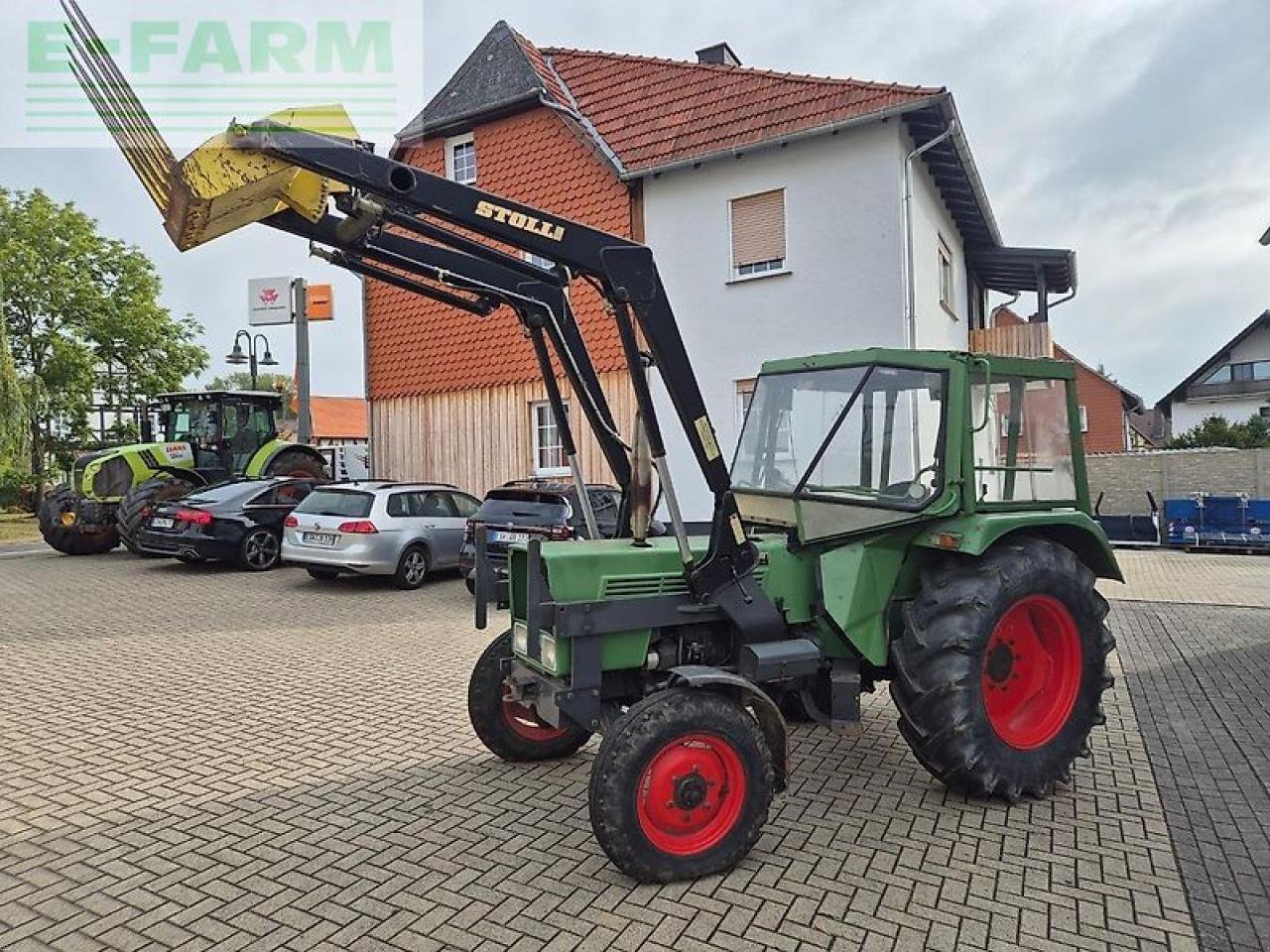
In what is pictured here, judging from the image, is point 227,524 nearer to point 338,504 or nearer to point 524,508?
point 338,504

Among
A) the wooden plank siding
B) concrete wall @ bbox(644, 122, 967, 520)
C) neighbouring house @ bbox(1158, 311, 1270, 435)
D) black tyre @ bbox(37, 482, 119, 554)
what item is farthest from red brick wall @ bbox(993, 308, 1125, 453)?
black tyre @ bbox(37, 482, 119, 554)

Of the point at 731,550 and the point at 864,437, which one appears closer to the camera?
the point at 731,550

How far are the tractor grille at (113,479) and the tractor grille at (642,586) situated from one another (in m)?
14.5

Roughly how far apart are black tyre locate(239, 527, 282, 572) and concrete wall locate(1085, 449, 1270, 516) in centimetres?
1517

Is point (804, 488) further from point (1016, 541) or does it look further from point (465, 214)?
point (465, 214)

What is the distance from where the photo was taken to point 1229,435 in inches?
1448

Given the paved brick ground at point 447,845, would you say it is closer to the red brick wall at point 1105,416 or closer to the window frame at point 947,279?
the window frame at point 947,279

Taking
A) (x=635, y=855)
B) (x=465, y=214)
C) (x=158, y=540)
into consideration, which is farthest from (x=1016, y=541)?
(x=158, y=540)

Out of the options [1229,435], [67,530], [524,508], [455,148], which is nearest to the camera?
[524,508]

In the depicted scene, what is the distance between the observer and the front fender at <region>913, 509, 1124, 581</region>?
13.6 feet

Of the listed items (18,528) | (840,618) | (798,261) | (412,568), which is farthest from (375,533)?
(18,528)

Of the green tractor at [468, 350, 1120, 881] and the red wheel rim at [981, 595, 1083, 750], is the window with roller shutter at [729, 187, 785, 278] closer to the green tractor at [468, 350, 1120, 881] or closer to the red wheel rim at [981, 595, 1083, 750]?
the green tractor at [468, 350, 1120, 881]

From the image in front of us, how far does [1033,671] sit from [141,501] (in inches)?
551

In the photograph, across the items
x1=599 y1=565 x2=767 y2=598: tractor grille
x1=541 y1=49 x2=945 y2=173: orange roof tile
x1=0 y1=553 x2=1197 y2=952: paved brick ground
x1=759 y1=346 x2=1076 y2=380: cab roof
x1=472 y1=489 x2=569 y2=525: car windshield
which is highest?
x1=541 y1=49 x2=945 y2=173: orange roof tile
